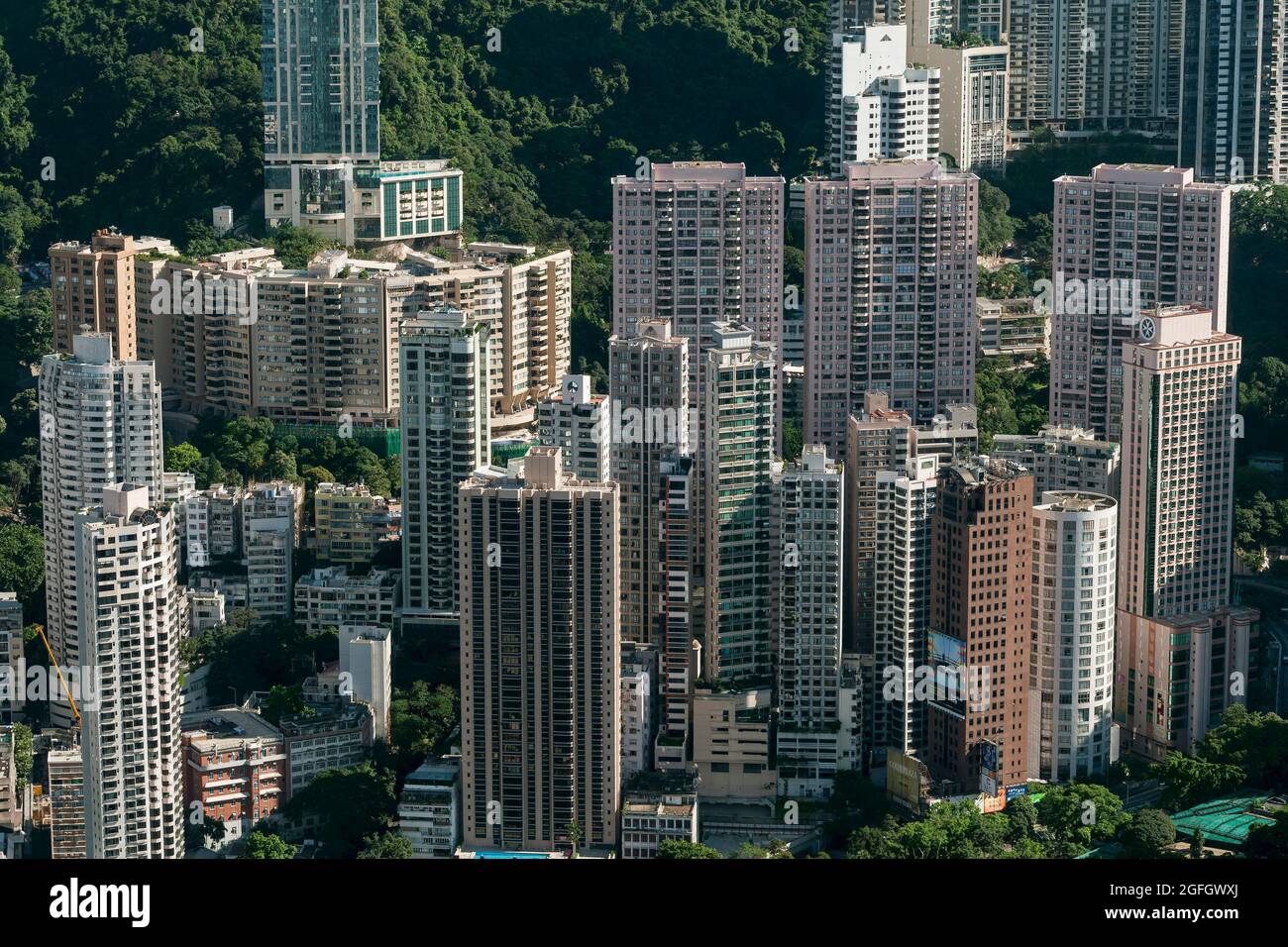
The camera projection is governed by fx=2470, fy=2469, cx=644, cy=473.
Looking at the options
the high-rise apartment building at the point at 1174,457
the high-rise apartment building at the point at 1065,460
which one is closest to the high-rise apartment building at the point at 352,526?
the high-rise apartment building at the point at 1065,460

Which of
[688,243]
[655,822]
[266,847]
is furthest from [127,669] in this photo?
[688,243]

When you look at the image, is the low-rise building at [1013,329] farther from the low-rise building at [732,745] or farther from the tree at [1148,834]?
the tree at [1148,834]

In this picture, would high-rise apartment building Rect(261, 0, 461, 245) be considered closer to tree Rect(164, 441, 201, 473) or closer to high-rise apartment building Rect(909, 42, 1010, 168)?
tree Rect(164, 441, 201, 473)

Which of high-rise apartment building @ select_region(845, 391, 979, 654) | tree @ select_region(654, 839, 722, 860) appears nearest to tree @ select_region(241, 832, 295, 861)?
tree @ select_region(654, 839, 722, 860)

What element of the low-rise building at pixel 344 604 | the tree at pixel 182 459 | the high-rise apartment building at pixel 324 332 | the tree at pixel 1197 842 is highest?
the high-rise apartment building at pixel 324 332

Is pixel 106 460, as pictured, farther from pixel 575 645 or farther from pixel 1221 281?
pixel 1221 281
